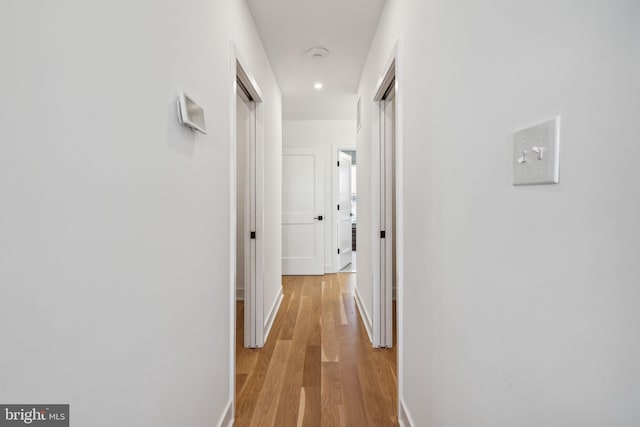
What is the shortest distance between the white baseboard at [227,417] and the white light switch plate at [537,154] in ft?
5.65

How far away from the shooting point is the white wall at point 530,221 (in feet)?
1.71

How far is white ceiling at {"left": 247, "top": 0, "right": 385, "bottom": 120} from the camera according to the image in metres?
2.27

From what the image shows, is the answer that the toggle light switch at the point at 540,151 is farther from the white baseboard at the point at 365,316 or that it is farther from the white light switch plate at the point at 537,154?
the white baseboard at the point at 365,316

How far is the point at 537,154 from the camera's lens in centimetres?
69

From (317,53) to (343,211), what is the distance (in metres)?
3.15

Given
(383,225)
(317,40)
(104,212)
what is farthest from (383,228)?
(104,212)

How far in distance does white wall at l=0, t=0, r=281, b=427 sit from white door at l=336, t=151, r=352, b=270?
420 cm

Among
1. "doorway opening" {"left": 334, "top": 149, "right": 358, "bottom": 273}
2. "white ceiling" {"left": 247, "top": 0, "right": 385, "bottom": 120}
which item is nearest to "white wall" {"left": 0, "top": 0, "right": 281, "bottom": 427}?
"white ceiling" {"left": 247, "top": 0, "right": 385, "bottom": 120}

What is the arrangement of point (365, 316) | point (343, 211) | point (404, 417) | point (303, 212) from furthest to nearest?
point (343, 211), point (303, 212), point (365, 316), point (404, 417)

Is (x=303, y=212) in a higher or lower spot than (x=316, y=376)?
higher

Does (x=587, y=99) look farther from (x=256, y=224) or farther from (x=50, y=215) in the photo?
(x=256, y=224)

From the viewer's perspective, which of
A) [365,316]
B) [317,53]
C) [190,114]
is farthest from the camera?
[365,316]

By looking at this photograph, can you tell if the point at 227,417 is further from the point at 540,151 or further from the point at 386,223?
the point at 540,151

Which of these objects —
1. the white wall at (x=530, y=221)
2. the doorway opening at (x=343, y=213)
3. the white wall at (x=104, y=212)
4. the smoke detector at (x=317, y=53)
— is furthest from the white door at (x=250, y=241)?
the doorway opening at (x=343, y=213)
